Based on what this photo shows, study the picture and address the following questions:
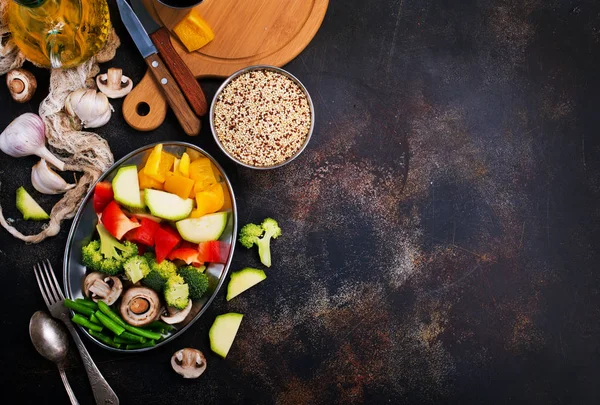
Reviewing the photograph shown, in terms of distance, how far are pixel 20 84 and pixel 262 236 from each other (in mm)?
1200

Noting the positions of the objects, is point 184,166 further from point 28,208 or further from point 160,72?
point 28,208

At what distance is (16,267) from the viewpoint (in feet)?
8.02

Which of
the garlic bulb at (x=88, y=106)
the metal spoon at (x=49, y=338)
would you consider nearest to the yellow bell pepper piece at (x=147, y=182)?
the garlic bulb at (x=88, y=106)

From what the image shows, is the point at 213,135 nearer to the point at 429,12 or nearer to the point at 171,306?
the point at 171,306

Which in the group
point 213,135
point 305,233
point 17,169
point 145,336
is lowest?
point 145,336

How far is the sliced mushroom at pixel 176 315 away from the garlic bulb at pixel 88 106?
86cm

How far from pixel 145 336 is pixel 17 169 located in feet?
3.04

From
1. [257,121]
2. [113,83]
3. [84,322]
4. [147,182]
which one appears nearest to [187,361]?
[84,322]

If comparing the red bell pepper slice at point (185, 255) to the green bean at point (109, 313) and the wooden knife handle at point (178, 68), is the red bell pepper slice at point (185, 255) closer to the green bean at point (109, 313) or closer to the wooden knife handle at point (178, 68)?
the green bean at point (109, 313)

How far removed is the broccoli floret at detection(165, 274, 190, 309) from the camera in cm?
224

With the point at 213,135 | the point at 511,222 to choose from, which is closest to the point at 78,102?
the point at 213,135

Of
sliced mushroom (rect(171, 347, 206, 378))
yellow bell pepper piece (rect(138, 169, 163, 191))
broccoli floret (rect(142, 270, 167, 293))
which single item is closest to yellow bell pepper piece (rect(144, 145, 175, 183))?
yellow bell pepper piece (rect(138, 169, 163, 191))

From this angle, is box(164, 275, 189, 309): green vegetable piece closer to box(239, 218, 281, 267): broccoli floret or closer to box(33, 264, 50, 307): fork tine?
box(239, 218, 281, 267): broccoli floret

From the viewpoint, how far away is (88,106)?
2348 mm
